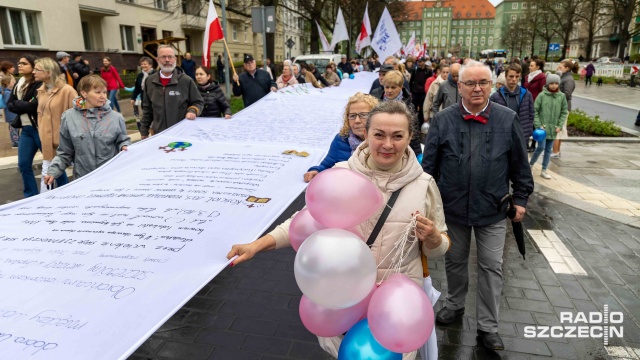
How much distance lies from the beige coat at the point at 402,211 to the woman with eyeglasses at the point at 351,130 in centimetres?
96

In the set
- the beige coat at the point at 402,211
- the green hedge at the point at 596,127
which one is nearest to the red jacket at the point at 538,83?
the green hedge at the point at 596,127

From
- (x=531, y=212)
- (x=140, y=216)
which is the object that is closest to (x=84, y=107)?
(x=140, y=216)

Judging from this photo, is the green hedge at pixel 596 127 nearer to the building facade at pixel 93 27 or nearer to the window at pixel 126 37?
the building facade at pixel 93 27

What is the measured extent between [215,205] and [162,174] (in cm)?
79

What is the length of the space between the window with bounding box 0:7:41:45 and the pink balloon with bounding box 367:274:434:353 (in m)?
24.8

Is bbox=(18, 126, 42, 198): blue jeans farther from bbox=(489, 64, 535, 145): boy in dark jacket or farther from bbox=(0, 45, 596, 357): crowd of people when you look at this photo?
bbox=(489, 64, 535, 145): boy in dark jacket

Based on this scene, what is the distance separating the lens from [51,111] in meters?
4.90

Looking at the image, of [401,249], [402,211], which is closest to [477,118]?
[402,211]

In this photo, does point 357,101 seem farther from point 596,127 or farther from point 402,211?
point 596,127

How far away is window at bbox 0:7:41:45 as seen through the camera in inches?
805

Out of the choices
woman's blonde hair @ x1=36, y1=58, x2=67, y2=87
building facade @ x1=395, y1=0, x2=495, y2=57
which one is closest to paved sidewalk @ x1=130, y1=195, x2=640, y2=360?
woman's blonde hair @ x1=36, y1=58, x2=67, y2=87

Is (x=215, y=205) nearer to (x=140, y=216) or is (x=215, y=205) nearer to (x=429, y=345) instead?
(x=140, y=216)

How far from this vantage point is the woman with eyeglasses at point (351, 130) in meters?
3.14

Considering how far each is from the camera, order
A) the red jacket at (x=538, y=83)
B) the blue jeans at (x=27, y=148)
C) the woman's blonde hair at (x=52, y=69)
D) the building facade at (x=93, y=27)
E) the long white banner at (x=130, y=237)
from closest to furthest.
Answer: the long white banner at (x=130, y=237), the woman's blonde hair at (x=52, y=69), the blue jeans at (x=27, y=148), the red jacket at (x=538, y=83), the building facade at (x=93, y=27)
